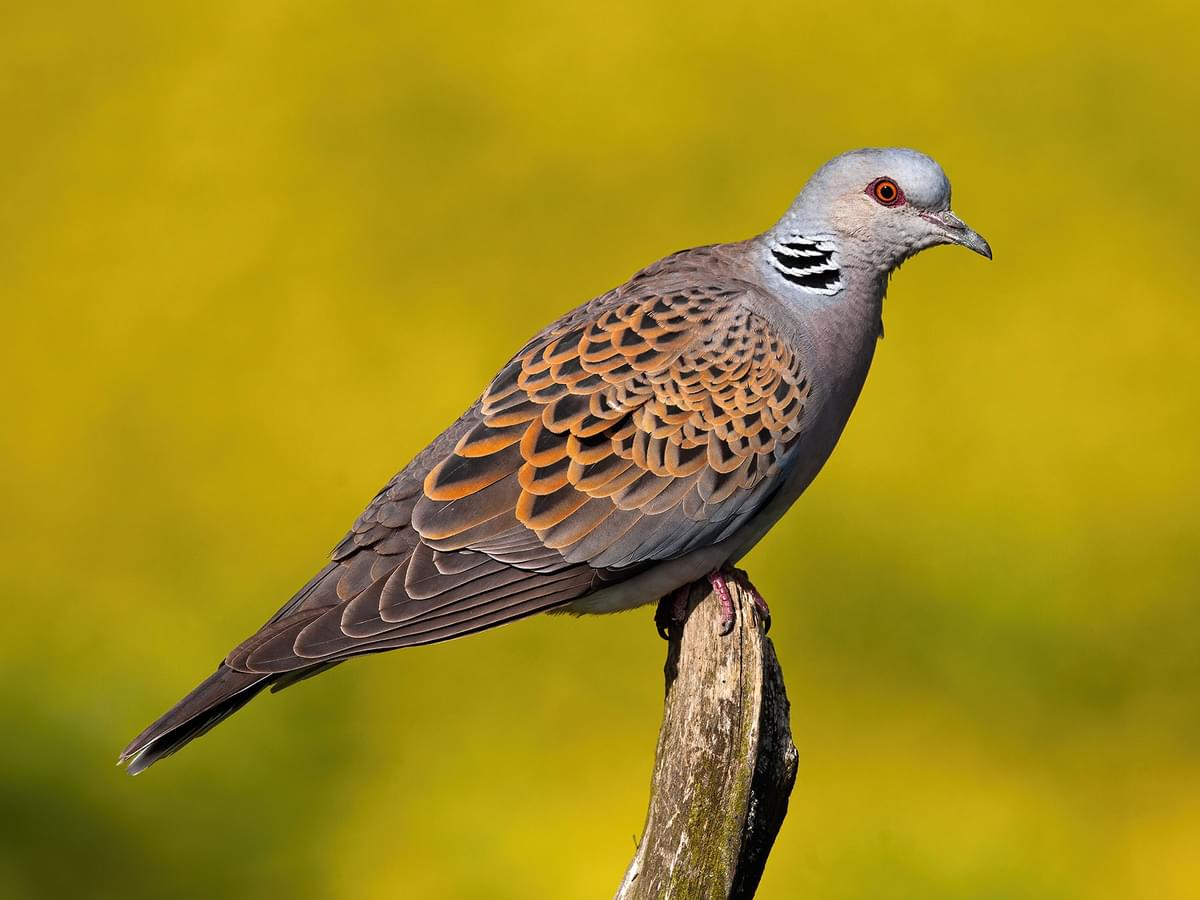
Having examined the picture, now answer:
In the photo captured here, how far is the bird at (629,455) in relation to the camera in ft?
14.7

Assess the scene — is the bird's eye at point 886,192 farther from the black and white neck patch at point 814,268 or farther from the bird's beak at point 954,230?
the black and white neck patch at point 814,268

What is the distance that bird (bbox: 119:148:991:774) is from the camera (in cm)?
448

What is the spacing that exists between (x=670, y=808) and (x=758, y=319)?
1438mm

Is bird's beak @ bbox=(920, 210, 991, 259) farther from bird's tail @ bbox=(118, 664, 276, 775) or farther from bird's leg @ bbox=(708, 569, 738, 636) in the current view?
bird's tail @ bbox=(118, 664, 276, 775)

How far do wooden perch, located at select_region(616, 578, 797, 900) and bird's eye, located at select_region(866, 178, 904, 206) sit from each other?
143 centimetres

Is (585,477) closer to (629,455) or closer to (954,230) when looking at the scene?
(629,455)

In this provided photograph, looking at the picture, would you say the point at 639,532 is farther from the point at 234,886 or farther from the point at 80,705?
the point at 80,705

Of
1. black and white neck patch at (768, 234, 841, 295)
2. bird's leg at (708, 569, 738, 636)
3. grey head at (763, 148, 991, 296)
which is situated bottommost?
bird's leg at (708, 569, 738, 636)

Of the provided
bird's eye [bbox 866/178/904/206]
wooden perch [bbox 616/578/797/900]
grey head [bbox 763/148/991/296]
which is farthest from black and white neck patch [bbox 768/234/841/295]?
wooden perch [bbox 616/578/797/900]

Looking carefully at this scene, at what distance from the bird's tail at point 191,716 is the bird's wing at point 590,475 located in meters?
0.28

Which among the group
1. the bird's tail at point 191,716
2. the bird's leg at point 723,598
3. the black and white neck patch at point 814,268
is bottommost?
the bird's tail at point 191,716

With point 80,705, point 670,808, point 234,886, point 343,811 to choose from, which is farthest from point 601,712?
point 670,808

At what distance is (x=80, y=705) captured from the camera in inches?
291

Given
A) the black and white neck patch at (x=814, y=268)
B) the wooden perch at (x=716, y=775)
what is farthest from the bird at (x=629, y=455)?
the wooden perch at (x=716, y=775)
